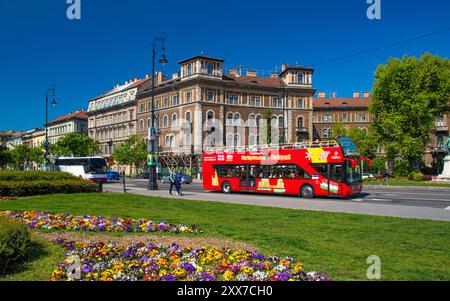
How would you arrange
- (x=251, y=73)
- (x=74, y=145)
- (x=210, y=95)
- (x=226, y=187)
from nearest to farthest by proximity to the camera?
(x=226, y=187) < (x=210, y=95) < (x=74, y=145) < (x=251, y=73)

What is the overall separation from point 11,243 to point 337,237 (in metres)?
6.93

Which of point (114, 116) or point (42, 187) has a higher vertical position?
point (114, 116)

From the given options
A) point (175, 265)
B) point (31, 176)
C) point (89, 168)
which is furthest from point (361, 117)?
point (175, 265)

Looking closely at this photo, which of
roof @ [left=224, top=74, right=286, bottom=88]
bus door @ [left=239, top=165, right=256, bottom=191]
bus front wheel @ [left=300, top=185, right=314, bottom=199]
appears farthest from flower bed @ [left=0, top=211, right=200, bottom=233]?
roof @ [left=224, top=74, right=286, bottom=88]

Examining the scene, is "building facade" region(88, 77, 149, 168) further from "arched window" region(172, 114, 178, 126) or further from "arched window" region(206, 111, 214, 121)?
"arched window" region(206, 111, 214, 121)

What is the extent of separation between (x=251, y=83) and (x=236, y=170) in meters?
44.8

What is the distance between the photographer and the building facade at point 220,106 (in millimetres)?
64438

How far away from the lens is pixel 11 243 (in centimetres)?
667

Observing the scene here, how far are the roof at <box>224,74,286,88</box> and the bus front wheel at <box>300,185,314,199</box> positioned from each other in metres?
46.8

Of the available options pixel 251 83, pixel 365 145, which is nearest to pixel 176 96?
pixel 251 83

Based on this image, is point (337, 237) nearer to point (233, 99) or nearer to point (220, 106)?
point (220, 106)

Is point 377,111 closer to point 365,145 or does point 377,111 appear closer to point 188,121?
point 365,145

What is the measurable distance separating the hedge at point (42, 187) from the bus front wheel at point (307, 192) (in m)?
12.2
